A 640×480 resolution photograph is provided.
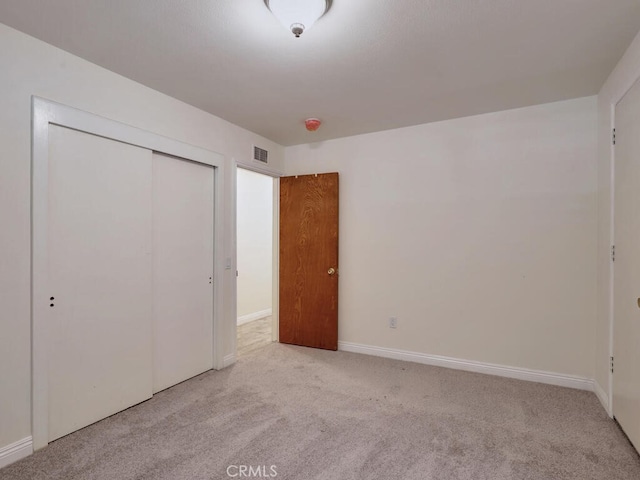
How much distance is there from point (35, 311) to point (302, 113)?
246cm

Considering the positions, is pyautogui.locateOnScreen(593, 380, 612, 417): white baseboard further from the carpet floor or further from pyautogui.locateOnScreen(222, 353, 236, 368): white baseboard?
pyautogui.locateOnScreen(222, 353, 236, 368): white baseboard

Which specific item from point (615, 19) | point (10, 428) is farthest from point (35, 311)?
point (615, 19)

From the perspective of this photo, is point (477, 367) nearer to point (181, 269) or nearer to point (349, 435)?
point (349, 435)

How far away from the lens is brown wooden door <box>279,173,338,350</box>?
381 centimetres

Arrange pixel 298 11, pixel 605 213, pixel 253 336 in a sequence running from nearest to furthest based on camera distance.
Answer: pixel 298 11 < pixel 605 213 < pixel 253 336

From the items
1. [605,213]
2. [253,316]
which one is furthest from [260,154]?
[605,213]

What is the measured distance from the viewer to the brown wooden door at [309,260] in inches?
150

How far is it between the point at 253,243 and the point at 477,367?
3.50m

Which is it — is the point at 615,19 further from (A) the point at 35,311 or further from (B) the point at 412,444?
(A) the point at 35,311

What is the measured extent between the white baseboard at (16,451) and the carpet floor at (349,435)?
41 mm

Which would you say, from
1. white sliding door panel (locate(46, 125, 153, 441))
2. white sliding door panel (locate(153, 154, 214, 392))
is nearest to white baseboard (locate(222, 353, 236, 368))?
white sliding door panel (locate(153, 154, 214, 392))

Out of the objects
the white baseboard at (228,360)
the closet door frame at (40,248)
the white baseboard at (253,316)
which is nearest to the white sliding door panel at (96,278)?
the closet door frame at (40,248)

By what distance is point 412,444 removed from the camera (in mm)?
2070

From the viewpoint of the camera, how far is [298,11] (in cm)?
163
